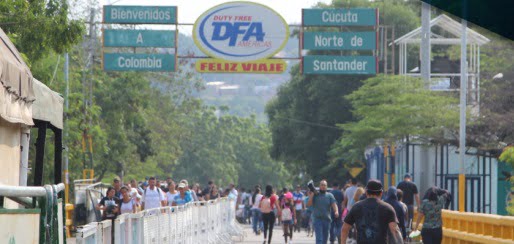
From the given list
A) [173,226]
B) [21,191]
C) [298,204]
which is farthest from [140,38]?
[21,191]

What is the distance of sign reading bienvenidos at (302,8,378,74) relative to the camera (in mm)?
37156

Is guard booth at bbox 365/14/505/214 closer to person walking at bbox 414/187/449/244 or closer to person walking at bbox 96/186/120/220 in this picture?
person walking at bbox 96/186/120/220

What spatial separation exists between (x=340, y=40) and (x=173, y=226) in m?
17.4

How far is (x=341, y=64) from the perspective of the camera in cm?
3769

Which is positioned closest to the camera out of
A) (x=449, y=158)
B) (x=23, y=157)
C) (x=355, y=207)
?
(x=23, y=157)

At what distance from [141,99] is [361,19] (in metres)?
15.2

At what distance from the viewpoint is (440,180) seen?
3934cm

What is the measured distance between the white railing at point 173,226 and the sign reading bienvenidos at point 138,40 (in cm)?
506

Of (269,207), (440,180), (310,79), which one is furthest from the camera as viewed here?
(310,79)

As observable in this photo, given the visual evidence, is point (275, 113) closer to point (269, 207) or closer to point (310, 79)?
point (310, 79)

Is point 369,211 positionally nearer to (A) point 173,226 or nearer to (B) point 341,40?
(A) point 173,226

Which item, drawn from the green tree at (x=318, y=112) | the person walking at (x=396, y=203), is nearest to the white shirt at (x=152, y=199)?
the person walking at (x=396, y=203)

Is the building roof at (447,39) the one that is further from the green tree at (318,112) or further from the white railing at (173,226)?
the green tree at (318,112)

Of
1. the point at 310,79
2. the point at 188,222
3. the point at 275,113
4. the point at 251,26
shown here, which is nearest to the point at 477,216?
the point at 188,222
